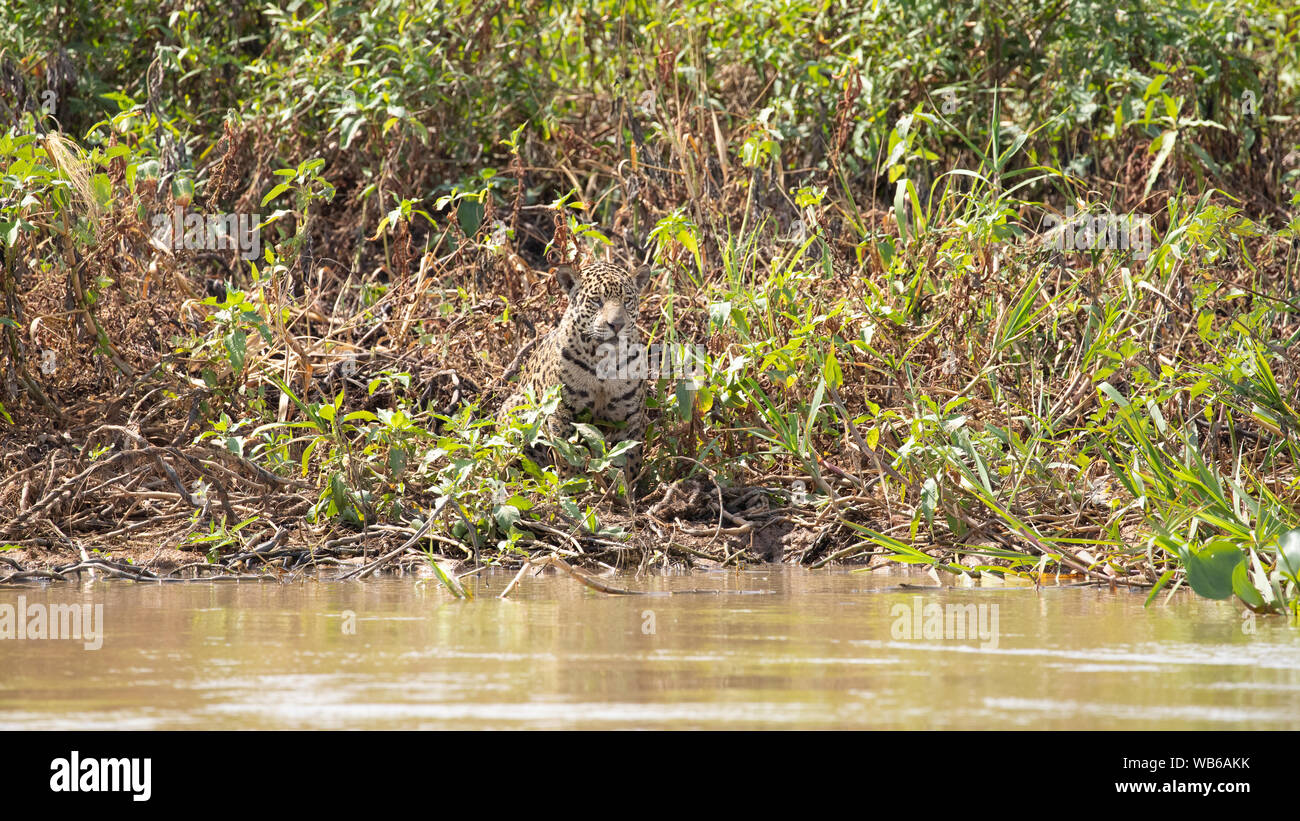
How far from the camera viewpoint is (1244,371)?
523cm

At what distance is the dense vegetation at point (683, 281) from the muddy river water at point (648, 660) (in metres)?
0.48

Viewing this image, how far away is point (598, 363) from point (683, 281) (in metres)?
0.93

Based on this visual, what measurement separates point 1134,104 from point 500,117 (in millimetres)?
3476

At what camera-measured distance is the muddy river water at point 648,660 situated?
2.56 m

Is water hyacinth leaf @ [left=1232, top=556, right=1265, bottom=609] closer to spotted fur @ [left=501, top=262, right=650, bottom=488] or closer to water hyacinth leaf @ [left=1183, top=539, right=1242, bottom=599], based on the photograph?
water hyacinth leaf @ [left=1183, top=539, right=1242, bottom=599]

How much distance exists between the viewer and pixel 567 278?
6.38 metres

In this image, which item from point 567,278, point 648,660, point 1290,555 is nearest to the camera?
point 648,660

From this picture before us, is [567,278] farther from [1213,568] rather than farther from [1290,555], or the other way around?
[1290,555]

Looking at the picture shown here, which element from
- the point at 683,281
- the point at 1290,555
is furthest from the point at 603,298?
the point at 1290,555

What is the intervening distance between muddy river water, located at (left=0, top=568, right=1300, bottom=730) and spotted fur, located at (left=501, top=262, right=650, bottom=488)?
1612 millimetres

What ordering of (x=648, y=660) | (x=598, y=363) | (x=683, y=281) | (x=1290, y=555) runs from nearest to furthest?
1. (x=648, y=660)
2. (x=1290, y=555)
3. (x=598, y=363)
4. (x=683, y=281)

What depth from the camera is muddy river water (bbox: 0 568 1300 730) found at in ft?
8.39

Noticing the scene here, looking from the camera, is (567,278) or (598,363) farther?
(567,278)
